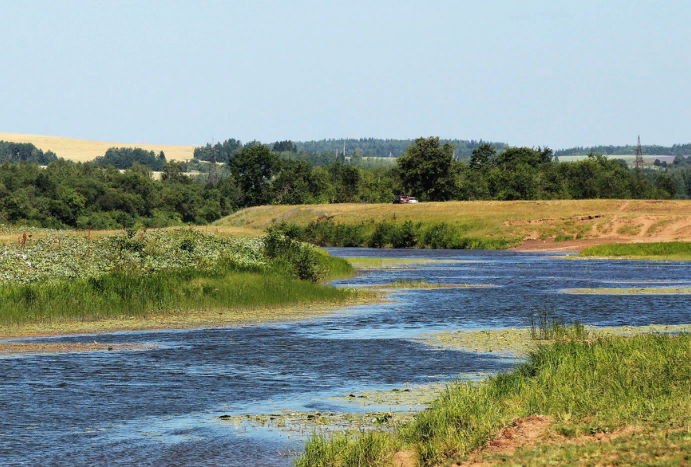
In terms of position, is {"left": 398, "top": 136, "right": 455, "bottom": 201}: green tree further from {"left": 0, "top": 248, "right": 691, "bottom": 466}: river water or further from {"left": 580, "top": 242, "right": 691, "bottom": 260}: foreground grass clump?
{"left": 0, "top": 248, "right": 691, "bottom": 466}: river water

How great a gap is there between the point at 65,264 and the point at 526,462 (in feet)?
105

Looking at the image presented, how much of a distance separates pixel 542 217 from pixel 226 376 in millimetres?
104360

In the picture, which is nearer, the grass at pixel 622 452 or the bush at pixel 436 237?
the grass at pixel 622 452

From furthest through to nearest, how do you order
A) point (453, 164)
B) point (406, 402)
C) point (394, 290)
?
point (453, 164) → point (394, 290) → point (406, 402)

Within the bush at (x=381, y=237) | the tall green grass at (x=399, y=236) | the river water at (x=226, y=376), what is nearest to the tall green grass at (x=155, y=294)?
the river water at (x=226, y=376)

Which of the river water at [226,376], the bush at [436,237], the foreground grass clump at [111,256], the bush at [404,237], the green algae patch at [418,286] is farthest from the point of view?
the bush at [404,237]

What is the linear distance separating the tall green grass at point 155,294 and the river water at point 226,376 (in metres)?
3.47

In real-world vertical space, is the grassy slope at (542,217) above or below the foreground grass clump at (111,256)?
below

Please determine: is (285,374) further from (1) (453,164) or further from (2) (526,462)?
(1) (453,164)

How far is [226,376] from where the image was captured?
21.8 meters

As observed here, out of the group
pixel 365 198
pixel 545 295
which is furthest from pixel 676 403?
pixel 365 198

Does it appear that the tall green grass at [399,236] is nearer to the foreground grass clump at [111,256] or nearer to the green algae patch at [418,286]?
the foreground grass clump at [111,256]

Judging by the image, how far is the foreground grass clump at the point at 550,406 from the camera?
13438 mm

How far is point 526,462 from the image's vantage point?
12.1m
